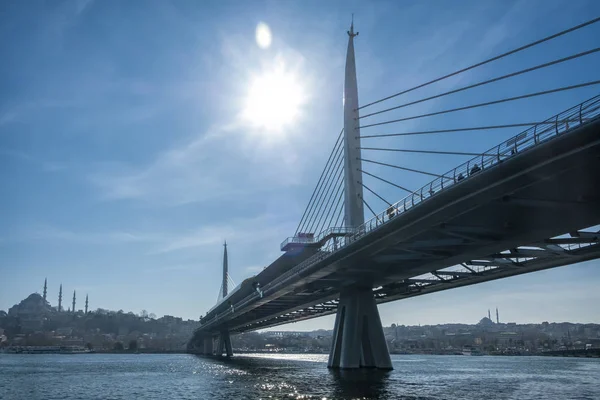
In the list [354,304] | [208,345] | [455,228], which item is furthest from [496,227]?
[208,345]

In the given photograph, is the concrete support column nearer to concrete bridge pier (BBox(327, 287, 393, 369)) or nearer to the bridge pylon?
the bridge pylon

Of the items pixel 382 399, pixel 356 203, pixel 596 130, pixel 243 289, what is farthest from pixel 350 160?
pixel 243 289

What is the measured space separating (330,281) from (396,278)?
27.5 ft

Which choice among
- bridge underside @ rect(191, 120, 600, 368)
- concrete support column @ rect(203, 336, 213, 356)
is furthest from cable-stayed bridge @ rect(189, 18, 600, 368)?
concrete support column @ rect(203, 336, 213, 356)

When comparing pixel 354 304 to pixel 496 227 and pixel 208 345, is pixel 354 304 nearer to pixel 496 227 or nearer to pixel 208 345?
pixel 496 227

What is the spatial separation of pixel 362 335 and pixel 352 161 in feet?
66.1

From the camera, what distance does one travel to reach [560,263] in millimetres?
46688

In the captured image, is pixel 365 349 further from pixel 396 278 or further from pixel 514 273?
pixel 514 273

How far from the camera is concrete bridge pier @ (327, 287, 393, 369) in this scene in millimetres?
60219

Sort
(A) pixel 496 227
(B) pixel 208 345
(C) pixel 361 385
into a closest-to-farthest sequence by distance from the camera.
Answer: (A) pixel 496 227
(C) pixel 361 385
(B) pixel 208 345

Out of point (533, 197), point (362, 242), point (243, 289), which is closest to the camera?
point (533, 197)

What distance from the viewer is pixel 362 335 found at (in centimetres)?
6175

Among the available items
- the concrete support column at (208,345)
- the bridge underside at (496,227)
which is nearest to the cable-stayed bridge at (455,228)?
the bridge underside at (496,227)

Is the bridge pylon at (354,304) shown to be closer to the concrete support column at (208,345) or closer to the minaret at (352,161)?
the minaret at (352,161)
